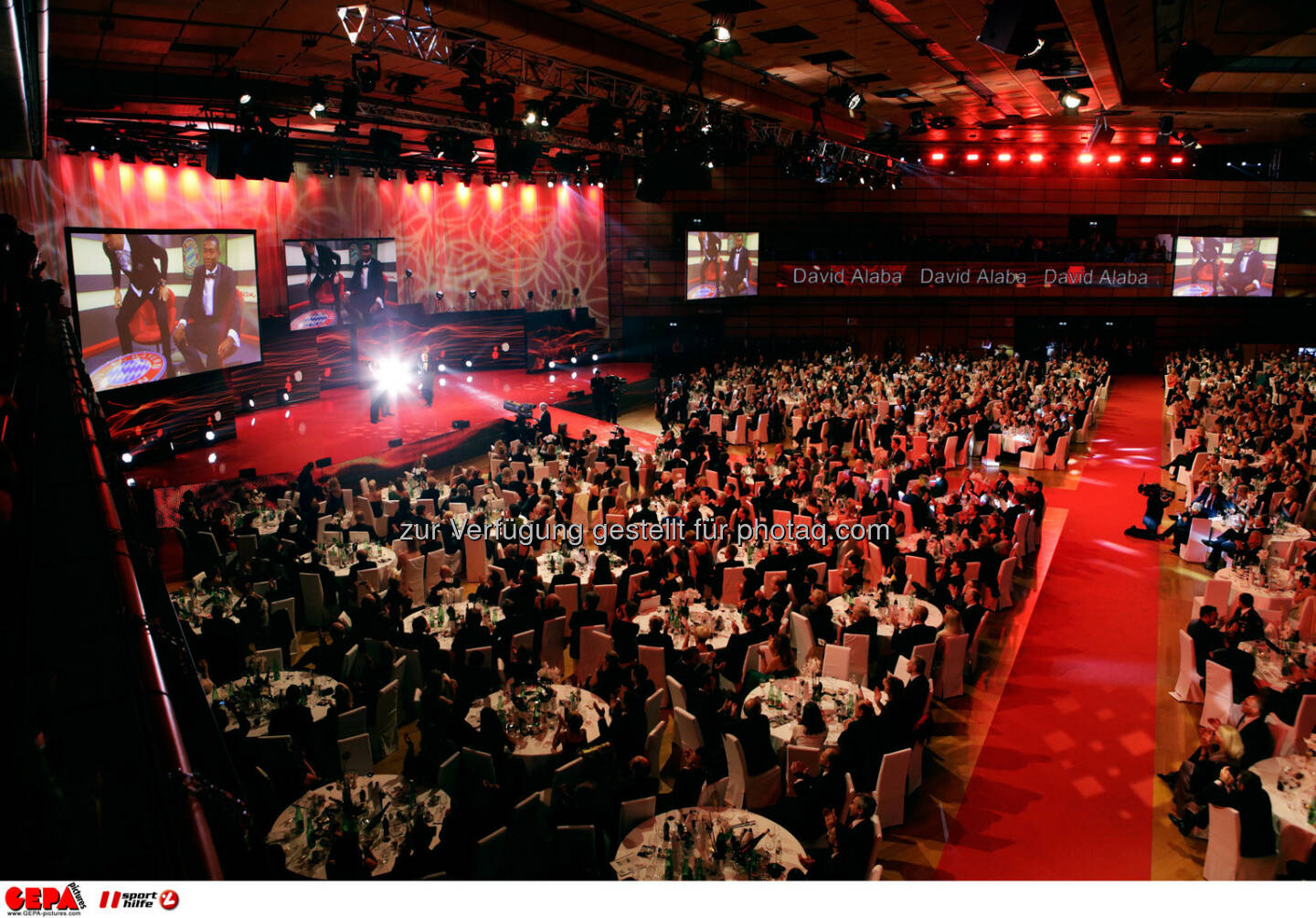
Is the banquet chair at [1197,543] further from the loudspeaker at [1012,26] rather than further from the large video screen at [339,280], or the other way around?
the large video screen at [339,280]

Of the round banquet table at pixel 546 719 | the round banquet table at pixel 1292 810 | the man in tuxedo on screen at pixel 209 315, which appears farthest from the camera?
the man in tuxedo on screen at pixel 209 315

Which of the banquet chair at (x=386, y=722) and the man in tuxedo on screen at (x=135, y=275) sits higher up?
the man in tuxedo on screen at (x=135, y=275)

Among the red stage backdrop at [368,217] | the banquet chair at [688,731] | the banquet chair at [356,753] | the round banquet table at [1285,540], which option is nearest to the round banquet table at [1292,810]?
the banquet chair at [688,731]

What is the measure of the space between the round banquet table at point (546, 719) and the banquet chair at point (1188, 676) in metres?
5.51

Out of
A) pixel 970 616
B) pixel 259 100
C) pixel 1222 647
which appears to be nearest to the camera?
pixel 1222 647

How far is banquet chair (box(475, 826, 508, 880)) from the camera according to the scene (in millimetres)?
5215

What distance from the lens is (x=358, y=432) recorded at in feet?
60.7

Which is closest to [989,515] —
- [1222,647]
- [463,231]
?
[1222,647]

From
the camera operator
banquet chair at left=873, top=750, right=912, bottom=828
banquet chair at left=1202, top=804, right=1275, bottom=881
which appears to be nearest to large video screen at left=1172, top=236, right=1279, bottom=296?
the camera operator

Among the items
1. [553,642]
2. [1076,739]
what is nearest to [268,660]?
[553,642]

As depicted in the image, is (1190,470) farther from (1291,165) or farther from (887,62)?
(1291,165)

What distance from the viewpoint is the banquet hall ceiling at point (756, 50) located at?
9648 mm

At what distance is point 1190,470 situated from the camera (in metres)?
14.6

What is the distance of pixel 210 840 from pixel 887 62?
14.8 m
